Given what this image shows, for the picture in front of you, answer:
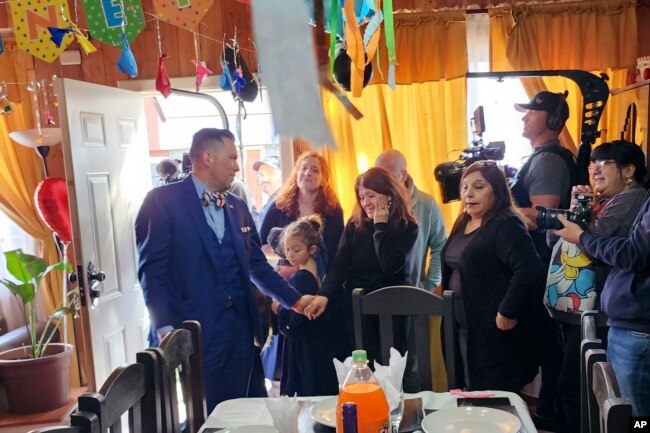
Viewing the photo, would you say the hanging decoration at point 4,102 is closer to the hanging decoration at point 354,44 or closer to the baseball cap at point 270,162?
the baseball cap at point 270,162

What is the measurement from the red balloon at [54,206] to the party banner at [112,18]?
1.15 meters

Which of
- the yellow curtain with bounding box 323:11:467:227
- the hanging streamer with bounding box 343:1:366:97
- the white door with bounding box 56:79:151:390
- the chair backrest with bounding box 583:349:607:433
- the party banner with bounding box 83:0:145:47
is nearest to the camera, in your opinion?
the hanging streamer with bounding box 343:1:366:97

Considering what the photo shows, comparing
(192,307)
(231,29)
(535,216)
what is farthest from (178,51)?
(535,216)

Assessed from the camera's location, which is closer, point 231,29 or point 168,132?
point 231,29

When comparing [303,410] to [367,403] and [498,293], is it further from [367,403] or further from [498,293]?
[498,293]

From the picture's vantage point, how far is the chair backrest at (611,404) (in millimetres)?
975

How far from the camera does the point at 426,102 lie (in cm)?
314

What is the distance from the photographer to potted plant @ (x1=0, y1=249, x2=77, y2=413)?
9.18ft

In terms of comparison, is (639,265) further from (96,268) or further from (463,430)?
(96,268)

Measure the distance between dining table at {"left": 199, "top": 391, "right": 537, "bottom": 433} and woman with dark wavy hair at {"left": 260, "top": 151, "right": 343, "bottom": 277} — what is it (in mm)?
1071

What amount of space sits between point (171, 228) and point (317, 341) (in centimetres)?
78

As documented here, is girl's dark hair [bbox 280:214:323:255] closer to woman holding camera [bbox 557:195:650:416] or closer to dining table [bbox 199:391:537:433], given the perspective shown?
dining table [bbox 199:391:537:433]

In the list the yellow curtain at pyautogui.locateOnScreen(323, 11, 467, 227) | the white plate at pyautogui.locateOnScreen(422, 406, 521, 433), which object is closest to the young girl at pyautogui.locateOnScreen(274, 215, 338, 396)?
the yellow curtain at pyautogui.locateOnScreen(323, 11, 467, 227)

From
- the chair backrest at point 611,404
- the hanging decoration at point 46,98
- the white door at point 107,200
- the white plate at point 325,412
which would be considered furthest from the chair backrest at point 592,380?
the hanging decoration at point 46,98
